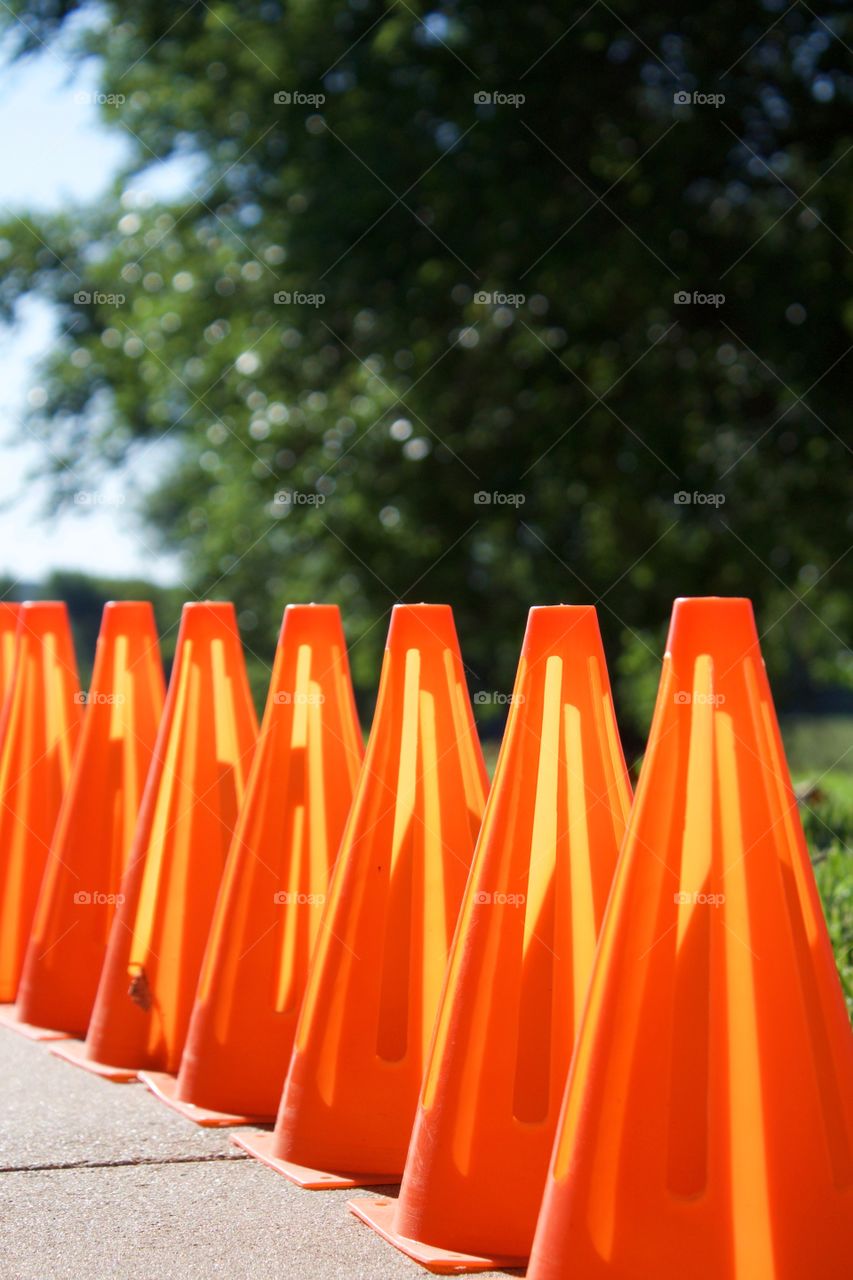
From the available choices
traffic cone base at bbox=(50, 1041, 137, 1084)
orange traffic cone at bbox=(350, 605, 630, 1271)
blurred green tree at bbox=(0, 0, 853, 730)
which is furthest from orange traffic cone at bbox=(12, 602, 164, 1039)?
blurred green tree at bbox=(0, 0, 853, 730)

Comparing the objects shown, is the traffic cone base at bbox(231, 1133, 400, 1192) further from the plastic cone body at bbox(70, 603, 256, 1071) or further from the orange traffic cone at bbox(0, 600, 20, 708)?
the orange traffic cone at bbox(0, 600, 20, 708)

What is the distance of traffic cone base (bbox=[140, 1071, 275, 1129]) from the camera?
409 cm

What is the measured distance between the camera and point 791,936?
112 inches

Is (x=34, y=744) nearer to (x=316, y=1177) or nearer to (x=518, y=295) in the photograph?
(x=316, y=1177)

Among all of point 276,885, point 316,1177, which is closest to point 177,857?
point 276,885

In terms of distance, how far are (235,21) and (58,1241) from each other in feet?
41.0

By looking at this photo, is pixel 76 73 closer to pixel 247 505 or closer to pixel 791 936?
pixel 247 505

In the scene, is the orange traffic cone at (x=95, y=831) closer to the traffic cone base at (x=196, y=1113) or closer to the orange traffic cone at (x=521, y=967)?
the traffic cone base at (x=196, y=1113)

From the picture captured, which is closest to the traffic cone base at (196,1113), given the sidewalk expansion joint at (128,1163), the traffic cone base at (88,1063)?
the traffic cone base at (88,1063)

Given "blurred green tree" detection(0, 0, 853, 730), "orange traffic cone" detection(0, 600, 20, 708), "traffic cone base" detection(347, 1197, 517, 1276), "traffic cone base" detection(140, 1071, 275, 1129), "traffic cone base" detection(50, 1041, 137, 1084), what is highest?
"blurred green tree" detection(0, 0, 853, 730)

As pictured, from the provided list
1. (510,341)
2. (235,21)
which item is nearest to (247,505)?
(510,341)

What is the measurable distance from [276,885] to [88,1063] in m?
0.98

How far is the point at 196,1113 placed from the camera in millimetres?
4152

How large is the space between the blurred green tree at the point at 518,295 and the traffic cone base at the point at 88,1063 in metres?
8.84
